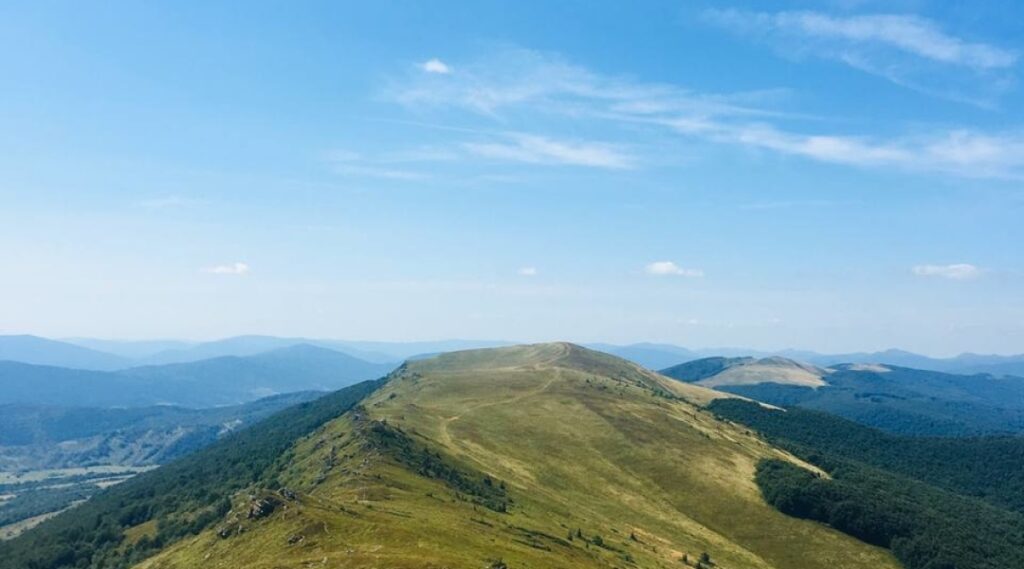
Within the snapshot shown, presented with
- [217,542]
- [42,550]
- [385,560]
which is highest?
[385,560]

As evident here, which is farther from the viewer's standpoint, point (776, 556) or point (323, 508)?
point (776, 556)

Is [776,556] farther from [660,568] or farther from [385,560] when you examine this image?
[385,560]

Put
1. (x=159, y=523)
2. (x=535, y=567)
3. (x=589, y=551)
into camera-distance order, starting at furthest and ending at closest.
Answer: (x=159, y=523), (x=589, y=551), (x=535, y=567)

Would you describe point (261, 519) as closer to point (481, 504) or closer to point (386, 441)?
point (481, 504)

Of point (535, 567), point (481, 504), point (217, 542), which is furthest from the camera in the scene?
point (481, 504)

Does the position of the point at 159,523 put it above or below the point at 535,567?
below

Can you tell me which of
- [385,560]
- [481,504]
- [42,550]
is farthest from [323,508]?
[42,550]

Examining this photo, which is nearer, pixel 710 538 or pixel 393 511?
pixel 393 511

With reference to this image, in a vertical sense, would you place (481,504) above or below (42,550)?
above

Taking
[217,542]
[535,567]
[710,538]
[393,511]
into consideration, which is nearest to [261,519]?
[217,542]
